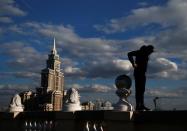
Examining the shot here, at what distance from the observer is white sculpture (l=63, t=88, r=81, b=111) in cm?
949

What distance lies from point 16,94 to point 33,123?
1.69 meters

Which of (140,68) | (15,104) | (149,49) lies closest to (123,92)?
(140,68)

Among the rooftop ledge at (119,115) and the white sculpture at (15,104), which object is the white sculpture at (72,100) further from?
the white sculpture at (15,104)

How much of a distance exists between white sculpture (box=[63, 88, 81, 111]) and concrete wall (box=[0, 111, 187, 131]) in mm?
160

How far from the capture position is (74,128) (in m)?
9.45

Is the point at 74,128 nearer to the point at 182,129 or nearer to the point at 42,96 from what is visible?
the point at 182,129

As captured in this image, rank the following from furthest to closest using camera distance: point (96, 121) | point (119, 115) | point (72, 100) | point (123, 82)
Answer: point (72, 100)
point (96, 121)
point (123, 82)
point (119, 115)

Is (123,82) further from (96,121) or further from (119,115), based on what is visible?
(96,121)

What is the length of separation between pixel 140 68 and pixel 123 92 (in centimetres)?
126

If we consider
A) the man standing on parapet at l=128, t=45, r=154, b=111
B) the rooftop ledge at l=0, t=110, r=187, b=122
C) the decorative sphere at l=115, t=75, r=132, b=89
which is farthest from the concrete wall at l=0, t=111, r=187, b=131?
the man standing on parapet at l=128, t=45, r=154, b=111

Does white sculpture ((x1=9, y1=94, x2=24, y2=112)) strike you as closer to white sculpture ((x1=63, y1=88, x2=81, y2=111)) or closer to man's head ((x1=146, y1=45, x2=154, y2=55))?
white sculpture ((x1=63, y1=88, x2=81, y2=111))

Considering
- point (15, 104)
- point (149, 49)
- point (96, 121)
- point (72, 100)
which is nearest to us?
point (96, 121)

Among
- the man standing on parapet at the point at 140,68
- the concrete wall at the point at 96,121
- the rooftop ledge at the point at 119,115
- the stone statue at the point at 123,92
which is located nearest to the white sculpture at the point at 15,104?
the concrete wall at the point at 96,121

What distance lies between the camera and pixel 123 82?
8117 mm
